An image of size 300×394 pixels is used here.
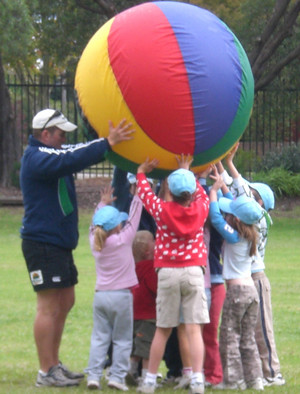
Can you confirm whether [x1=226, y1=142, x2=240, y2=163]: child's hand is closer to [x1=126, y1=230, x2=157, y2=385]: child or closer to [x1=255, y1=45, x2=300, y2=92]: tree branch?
[x1=126, y1=230, x2=157, y2=385]: child

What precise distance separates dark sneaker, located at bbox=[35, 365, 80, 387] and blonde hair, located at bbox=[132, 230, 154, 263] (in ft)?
3.31

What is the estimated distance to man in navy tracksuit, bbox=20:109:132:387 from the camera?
238 inches

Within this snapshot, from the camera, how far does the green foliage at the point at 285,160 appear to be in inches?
842

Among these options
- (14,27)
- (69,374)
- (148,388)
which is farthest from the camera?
(14,27)

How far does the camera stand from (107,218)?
6004 millimetres

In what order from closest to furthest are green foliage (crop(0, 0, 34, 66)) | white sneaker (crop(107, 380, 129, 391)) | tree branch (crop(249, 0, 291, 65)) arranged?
white sneaker (crop(107, 380, 129, 391)) → green foliage (crop(0, 0, 34, 66)) → tree branch (crop(249, 0, 291, 65))

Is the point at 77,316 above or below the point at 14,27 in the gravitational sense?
below

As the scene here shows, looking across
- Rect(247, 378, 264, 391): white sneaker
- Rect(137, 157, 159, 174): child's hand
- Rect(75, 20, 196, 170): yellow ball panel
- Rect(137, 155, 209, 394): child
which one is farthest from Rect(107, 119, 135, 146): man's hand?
Rect(247, 378, 264, 391): white sneaker

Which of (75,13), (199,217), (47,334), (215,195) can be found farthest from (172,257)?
(75,13)

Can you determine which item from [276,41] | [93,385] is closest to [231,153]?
[93,385]

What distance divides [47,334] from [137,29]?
87.3 inches

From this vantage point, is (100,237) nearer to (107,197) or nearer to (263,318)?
(107,197)

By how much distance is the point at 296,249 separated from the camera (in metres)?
14.4

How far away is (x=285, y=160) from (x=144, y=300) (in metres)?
15.7
